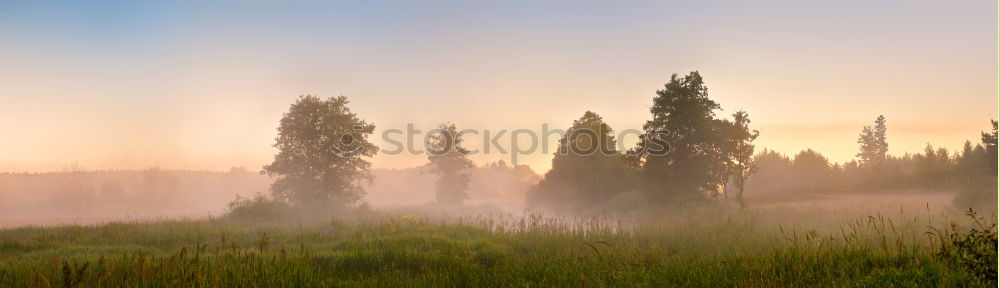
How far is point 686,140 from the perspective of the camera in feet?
91.1

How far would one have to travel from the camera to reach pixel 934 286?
546cm

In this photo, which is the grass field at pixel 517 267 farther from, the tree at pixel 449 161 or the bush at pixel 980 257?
the tree at pixel 449 161

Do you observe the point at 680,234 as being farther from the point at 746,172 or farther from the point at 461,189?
the point at 461,189

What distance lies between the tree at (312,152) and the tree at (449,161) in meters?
19.3

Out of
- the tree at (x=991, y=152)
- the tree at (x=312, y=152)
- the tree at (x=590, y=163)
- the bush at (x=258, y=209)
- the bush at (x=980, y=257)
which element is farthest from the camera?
the tree at (x=590, y=163)

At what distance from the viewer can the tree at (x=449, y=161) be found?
53.9 metres

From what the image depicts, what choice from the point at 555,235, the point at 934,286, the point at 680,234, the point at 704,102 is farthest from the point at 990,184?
the point at 934,286

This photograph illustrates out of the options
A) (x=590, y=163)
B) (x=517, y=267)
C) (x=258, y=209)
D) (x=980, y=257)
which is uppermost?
(x=590, y=163)

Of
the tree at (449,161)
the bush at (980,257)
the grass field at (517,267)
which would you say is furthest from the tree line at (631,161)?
the bush at (980,257)

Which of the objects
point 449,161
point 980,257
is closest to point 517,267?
point 980,257

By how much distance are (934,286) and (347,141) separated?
110 ft

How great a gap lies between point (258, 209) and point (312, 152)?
5.67m

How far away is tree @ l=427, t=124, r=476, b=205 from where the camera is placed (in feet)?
177

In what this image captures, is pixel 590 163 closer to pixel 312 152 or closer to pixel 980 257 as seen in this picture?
pixel 312 152
